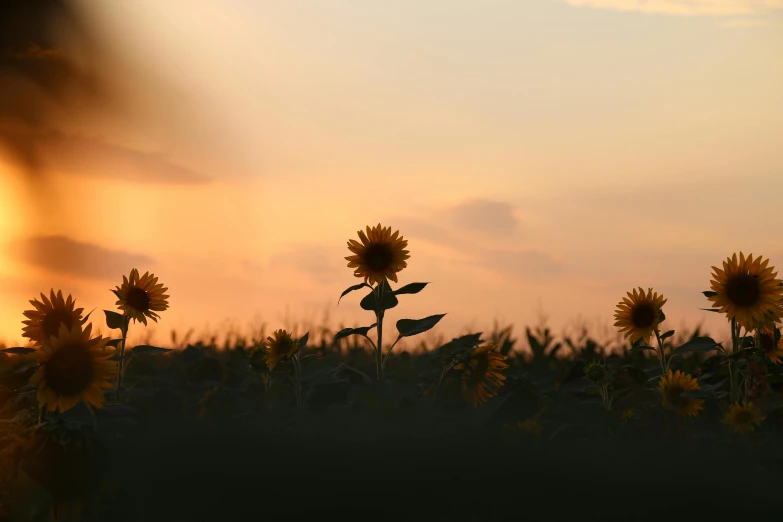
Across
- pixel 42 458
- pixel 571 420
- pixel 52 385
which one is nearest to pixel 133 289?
pixel 52 385

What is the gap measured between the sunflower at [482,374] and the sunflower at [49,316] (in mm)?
1916

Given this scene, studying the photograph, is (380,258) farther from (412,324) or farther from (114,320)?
(114,320)

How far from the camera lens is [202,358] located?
5418 millimetres

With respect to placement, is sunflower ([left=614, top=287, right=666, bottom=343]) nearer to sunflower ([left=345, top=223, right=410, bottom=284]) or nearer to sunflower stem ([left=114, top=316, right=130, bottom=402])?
sunflower ([left=345, top=223, right=410, bottom=284])

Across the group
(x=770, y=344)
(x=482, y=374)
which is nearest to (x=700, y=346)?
(x=770, y=344)

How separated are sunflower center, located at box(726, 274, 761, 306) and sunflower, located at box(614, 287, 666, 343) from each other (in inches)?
15.5

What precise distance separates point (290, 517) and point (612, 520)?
3.92ft

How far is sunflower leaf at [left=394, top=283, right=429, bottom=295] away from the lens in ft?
13.9

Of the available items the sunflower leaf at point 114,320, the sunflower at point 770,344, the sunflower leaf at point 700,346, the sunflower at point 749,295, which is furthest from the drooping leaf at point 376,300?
the sunflower at point 770,344

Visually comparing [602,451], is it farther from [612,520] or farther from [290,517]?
[290,517]

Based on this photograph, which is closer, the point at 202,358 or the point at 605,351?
the point at 202,358

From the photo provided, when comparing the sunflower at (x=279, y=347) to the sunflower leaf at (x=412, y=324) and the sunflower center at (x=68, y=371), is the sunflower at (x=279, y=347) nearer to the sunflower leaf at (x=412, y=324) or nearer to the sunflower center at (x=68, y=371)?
the sunflower leaf at (x=412, y=324)

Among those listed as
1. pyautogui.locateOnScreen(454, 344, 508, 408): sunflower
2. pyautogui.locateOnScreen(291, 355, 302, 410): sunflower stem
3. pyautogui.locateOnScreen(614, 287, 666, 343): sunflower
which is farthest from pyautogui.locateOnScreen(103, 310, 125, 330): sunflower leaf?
pyautogui.locateOnScreen(614, 287, 666, 343): sunflower

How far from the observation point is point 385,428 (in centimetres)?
392
